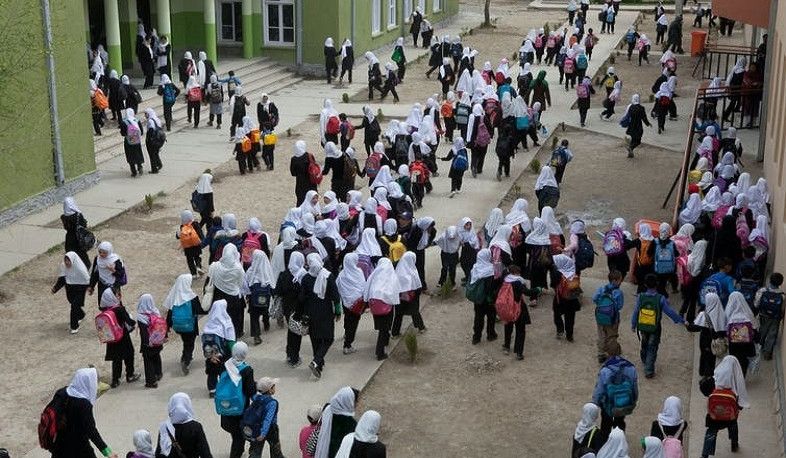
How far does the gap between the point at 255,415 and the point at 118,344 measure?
2.97 meters

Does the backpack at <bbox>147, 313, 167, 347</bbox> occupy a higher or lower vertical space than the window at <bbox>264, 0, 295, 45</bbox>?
lower

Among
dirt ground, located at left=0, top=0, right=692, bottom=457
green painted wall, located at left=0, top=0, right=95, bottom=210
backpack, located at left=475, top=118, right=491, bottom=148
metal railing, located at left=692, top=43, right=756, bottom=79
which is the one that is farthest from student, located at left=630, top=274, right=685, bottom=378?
metal railing, located at left=692, top=43, right=756, bottom=79

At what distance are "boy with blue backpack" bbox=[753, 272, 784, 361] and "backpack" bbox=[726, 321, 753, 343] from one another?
52 cm

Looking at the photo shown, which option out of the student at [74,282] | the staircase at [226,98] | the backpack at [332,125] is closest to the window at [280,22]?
the staircase at [226,98]

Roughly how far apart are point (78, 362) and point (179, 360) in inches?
51.0

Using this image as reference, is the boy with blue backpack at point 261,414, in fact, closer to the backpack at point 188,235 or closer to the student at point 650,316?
the student at point 650,316

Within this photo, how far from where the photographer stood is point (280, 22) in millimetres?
33969

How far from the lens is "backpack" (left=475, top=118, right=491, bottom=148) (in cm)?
2141

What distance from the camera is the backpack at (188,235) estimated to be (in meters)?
16.0

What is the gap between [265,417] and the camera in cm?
1023

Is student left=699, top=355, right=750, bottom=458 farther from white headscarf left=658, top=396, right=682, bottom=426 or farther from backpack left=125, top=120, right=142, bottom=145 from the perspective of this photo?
backpack left=125, top=120, right=142, bottom=145

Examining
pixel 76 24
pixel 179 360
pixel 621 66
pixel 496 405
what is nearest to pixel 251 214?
pixel 76 24

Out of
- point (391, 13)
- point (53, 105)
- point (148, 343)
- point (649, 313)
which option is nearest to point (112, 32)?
point (53, 105)

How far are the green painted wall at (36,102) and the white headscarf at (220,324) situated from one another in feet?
22.8
